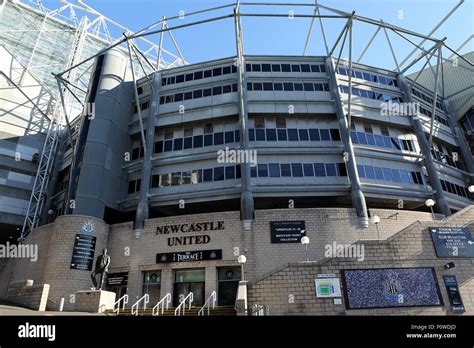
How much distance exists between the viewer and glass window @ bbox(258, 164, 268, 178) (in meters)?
25.6

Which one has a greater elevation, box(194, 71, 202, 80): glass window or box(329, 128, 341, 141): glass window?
box(194, 71, 202, 80): glass window

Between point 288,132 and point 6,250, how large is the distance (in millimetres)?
30005

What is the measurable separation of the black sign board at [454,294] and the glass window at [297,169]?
1254 centimetres

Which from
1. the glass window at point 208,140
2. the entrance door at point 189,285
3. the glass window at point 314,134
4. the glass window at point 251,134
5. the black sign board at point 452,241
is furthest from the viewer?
the glass window at point 208,140

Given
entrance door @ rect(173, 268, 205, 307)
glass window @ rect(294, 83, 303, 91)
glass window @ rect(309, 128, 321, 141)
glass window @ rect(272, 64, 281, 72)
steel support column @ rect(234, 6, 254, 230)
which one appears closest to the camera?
entrance door @ rect(173, 268, 205, 307)

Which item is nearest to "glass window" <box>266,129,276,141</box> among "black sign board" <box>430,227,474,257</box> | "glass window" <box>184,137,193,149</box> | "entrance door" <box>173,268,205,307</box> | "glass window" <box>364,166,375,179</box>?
"glass window" <box>184,137,193,149</box>

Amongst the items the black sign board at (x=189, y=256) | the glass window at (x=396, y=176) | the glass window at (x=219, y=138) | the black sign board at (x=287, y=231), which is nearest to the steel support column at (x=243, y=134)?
the black sign board at (x=287, y=231)

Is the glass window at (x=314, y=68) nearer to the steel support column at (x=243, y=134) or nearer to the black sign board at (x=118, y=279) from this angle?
the steel support column at (x=243, y=134)

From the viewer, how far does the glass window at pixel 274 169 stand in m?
25.7

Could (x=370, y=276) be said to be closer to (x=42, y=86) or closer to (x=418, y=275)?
(x=418, y=275)

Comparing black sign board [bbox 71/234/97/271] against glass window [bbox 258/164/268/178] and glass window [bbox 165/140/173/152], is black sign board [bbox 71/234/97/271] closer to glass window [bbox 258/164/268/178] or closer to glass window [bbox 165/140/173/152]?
glass window [bbox 165/140/173/152]

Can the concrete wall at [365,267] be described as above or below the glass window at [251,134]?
below

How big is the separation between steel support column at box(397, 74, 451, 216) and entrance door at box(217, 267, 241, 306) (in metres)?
18.5
